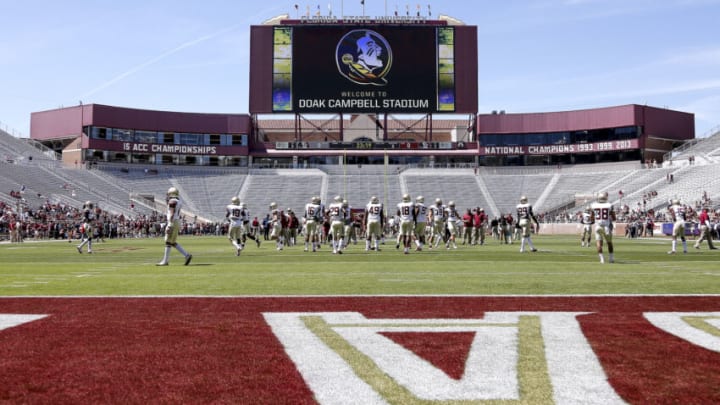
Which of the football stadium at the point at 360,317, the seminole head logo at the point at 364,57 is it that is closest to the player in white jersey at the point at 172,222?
the football stadium at the point at 360,317

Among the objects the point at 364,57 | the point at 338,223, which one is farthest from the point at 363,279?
the point at 364,57

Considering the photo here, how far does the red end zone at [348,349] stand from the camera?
156 inches

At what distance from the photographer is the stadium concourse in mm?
54969

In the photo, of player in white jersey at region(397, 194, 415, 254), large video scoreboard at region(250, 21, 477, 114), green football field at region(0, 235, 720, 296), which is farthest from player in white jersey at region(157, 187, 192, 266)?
large video scoreboard at region(250, 21, 477, 114)

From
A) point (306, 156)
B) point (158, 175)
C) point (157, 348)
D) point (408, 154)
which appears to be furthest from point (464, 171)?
point (157, 348)

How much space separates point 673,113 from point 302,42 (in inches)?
1675

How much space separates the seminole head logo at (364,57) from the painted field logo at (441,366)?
190 feet

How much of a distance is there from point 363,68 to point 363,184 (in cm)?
1199

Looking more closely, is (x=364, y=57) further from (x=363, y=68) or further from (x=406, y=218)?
(x=406, y=218)

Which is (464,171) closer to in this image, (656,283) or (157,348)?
(656,283)

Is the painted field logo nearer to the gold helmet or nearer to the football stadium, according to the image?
the football stadium

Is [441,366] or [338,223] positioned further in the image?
[338,223]

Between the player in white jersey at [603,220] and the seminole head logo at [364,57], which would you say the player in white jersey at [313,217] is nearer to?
the player in white jersey at [603,220]

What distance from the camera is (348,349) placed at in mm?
5082
